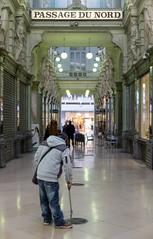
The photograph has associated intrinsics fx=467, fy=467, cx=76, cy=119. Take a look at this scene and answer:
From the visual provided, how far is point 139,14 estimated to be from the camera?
20375 millimetres

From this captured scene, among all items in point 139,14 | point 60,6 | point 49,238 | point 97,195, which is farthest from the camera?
point 60,6

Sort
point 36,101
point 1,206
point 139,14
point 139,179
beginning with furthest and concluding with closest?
point 36,101, point 139,14, point 139,179, point 1,206

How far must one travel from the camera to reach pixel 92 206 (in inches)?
347

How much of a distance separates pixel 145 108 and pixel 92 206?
10.1 metres

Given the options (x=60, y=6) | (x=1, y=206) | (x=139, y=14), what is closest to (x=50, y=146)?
(x=1, y=206)

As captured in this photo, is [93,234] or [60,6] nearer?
[93,234]

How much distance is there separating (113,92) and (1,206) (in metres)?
21.3

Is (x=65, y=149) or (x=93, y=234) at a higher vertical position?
(x=65, y=149)

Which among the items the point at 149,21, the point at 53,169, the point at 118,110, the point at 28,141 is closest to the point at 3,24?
the point at 149,21

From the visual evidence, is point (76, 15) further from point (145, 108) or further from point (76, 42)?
point (145, 108)

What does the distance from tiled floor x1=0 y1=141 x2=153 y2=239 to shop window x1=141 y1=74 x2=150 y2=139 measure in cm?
350

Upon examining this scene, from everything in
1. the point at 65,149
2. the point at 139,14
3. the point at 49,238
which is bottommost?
the point at 49,238

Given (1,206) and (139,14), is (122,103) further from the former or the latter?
(1,206)

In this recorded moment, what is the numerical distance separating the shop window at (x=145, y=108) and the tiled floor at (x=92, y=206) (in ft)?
11.5
